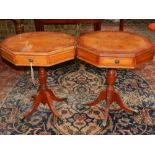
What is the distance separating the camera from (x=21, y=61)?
1.82 metres

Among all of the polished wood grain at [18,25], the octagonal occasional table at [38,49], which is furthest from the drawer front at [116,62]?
the polished wood grain at [18,25]

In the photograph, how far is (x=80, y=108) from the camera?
2668 mm

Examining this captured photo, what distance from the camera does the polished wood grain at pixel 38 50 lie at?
5.88ft

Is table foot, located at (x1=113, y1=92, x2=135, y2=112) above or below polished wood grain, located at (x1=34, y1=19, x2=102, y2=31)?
below

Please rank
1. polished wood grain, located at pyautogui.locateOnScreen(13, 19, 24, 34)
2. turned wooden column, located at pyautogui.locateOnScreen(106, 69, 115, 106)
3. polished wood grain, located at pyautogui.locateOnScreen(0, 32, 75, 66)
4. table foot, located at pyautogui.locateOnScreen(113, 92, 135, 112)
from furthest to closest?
polished wood grain, located at pyautogui.locateOnScreen(13, 19, 24, 34) < table foot, located at pyautogui.locateOnScreen(113, 92, 135, 112) < turned wooden column, located at pyautogui.locateOnScreen(106, 69, 115, 106) < polished wood grain, located at pyautogui.locateOnScreen(0, 32, 75, 66)

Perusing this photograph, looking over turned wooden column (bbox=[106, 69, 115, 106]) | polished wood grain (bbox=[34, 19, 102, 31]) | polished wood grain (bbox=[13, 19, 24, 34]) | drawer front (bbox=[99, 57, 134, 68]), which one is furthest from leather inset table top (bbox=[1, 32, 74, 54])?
polished wood grain (bbox=[34, 19, 102, 31])

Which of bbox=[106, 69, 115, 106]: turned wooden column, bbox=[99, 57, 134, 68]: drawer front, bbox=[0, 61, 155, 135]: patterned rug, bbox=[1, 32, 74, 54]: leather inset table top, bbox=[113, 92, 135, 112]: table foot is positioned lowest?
bbox=[0, 61, 155, 135]: patterned rug

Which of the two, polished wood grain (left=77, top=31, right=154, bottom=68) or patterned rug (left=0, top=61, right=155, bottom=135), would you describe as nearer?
polished wood grain (left=77, top=31, right=154, bottom=68)

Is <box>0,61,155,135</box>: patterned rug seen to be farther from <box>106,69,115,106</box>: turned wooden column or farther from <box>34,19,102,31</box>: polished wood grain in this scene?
<box>34,19,102,31</box>: polished wood grain

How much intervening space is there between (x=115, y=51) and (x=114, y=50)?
2 centimetres

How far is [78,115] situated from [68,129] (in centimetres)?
27

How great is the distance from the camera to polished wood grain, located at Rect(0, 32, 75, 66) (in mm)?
1792
